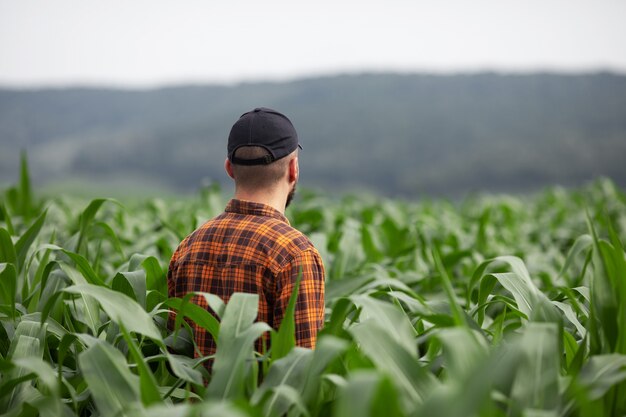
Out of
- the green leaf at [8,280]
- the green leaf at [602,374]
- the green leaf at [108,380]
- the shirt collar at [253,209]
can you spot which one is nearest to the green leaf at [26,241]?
the green leaf at [8,280]

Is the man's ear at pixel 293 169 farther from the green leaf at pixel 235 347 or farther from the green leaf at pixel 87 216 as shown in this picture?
the green leaf at pixel 87 216

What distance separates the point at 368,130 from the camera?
1069 inches

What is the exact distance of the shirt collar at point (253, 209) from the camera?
1.72m

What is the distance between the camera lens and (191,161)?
75.9ft

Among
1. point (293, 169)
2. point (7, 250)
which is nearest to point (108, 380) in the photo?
point (293, 169)

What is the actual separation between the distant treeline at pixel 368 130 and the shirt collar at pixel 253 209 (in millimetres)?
19384

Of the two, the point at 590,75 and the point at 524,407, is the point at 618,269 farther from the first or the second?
the point at 590,75

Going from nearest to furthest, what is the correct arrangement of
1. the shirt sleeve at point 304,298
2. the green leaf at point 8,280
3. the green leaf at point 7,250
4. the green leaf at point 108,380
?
the green leaf at point 108,380 < the shirt sleeve at point 304,298 < the green leaf at point 8,280 < the green leaf at point 7,250

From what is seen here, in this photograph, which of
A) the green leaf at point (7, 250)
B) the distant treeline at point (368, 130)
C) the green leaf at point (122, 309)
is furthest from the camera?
the distant treeline at point (368, 130)

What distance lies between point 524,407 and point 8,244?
5.70ft

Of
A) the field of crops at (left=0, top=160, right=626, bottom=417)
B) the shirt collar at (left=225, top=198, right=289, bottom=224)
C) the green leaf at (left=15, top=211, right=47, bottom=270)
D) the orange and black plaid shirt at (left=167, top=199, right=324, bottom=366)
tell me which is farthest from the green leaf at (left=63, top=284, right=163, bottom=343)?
the green leaf at (left=15, top=211, right=47, bottom=270)

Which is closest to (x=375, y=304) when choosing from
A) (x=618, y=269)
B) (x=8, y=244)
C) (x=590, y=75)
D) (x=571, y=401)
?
(x=571, y=401)

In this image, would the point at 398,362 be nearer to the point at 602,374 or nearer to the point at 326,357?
the point at 326,357

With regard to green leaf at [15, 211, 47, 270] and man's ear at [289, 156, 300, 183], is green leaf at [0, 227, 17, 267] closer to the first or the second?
green leaf at [15, 211, 47, 270]
